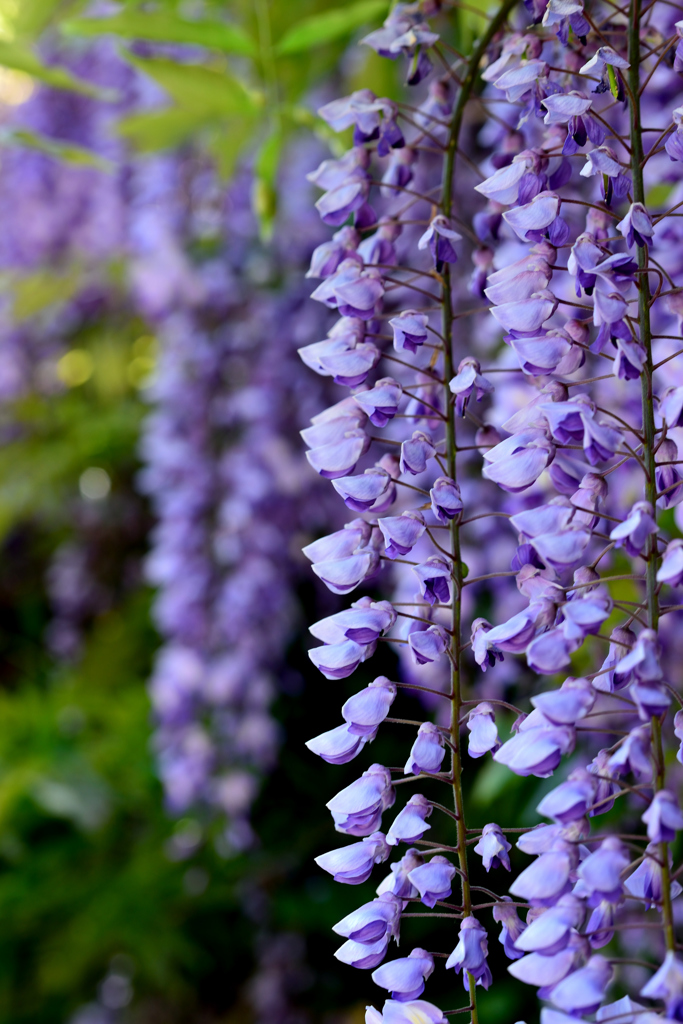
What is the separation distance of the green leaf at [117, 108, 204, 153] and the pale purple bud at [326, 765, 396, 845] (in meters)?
0.56

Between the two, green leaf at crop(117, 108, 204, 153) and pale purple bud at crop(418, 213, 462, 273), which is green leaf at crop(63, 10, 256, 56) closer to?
green leaf at crop(117, 108, 204, 153)

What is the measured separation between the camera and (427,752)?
0.29 meters

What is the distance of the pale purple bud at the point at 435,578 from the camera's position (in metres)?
0.30

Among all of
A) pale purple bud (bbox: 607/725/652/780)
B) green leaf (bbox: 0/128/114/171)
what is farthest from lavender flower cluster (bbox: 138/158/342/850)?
pale purple bud (bbox: 607/725/652/780)

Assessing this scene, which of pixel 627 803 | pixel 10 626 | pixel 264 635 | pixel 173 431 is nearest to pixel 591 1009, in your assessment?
pixel 627 803

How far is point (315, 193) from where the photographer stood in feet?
3.63

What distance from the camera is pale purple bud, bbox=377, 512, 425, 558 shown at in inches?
11.9

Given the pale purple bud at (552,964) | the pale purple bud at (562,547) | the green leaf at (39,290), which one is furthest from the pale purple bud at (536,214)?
the green leaf at (39,290)

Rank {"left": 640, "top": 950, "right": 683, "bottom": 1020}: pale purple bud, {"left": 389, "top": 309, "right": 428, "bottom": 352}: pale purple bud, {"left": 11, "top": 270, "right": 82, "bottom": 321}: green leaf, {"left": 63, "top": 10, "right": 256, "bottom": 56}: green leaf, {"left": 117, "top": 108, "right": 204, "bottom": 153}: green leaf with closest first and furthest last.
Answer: {"left": 640, "top": 950, "right": 683, "bottom": 1020}: pale purple bud → {"left": 389, "top": 309, "right": 428, "bottom": 352}: pale purple bud → {"left": 63, "top": 10, "right": 256, "bottom": 56}: green leaf → {"left": 117, "top": 108, "right": 204, "bottom": 153}: green leaf → {"left": 11, "top": 270, "right": 82, "bottom": 321}: green leaf

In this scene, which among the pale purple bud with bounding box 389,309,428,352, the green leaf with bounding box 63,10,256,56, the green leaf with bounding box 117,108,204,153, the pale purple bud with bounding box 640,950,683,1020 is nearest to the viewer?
the pale purple bud with bounding box 640,950,683,1020

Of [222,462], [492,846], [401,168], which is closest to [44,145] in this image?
[401,168]

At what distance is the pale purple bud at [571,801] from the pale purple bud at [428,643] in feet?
0.22

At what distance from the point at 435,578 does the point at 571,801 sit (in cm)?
9

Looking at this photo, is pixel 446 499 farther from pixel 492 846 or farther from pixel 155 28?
pixel 155 28
